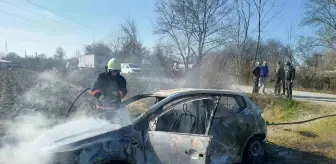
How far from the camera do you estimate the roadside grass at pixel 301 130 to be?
769 cm

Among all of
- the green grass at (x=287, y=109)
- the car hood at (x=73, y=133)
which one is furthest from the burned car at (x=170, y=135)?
the green grass at (x=287, y=109)

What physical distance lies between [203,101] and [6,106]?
996 cm

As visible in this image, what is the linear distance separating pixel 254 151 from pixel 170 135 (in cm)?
260

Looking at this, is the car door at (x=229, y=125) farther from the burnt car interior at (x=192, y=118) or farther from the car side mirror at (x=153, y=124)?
the car side mirror at (x=153, y=124)

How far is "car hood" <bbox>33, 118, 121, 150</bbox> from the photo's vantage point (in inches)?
164

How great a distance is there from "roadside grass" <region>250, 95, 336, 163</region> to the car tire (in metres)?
1.07

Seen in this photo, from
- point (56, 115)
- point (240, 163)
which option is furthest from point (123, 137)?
point (56, 115)

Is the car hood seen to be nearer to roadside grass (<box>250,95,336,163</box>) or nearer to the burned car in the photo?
the burned car

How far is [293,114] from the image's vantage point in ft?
37.8

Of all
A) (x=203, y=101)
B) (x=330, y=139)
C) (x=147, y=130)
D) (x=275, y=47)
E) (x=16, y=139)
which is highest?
(x=275, y=47)

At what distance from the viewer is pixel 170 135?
4.49 meters

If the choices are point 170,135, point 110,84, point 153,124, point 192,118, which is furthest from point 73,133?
point 110,84

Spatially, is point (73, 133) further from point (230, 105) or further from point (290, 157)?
point (290, 157)

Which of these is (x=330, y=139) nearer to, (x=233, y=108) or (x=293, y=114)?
(x=293, y=114)
